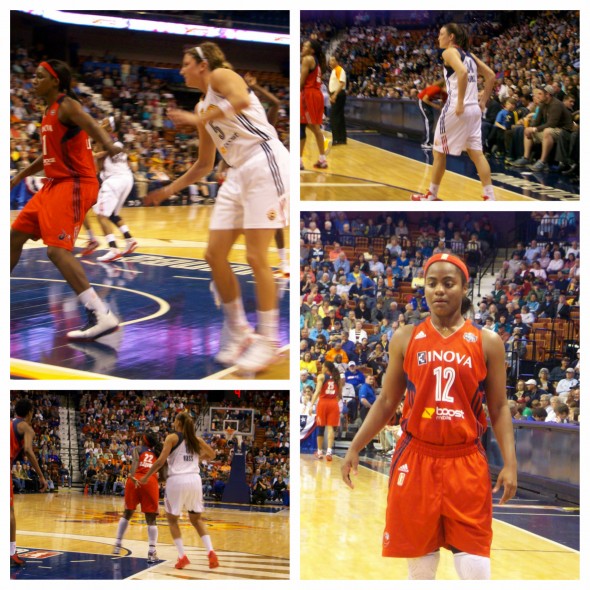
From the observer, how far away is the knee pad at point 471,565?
3.48m

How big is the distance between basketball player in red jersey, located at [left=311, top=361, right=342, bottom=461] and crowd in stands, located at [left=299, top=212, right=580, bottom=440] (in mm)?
57

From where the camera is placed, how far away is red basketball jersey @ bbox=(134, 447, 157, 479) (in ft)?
16.5

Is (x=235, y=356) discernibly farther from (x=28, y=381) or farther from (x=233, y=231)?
(x=28, y=381)

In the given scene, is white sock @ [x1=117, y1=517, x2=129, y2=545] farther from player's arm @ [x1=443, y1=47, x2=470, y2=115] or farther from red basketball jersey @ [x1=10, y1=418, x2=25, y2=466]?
player's arm @ [x1=443, y1=47, x2=470, y2=115]

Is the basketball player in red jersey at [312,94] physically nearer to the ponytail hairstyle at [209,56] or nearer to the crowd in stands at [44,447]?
the ponytail hairstyle at [209,56]

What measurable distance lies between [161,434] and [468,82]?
2.85 metres

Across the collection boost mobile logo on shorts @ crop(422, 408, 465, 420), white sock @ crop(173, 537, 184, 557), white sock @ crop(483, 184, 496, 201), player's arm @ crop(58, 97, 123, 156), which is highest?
player's arm @ crop(58, 97, 123, 156)

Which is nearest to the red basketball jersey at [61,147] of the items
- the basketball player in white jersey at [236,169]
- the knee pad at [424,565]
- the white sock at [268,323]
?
Answer: the basketball player in white jersey at [236,169]

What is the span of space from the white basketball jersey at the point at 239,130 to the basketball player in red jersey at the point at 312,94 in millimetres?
524

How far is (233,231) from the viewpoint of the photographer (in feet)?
14.7

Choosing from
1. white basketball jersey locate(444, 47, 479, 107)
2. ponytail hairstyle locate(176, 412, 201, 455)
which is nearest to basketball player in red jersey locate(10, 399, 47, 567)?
ponytail hairstyle locate(176, 412, 201, 455)

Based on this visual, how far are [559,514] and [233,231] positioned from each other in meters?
2.61

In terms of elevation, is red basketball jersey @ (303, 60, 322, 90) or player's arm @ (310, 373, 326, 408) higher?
red basketball jersey @ (303, 60, 322, 90)

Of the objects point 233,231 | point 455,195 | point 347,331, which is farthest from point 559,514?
point 233,231
